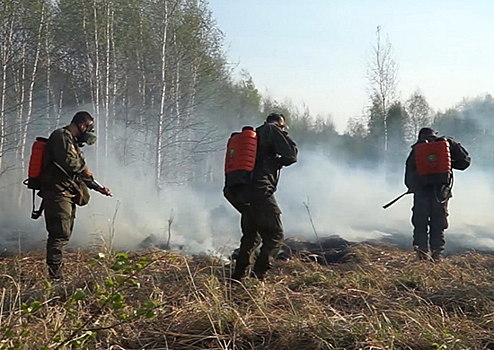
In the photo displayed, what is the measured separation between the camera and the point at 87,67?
15.9 m

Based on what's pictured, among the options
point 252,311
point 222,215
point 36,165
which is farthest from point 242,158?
point 222,215

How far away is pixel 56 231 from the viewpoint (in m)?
4.80

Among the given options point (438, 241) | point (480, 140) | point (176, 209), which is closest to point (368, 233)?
point (438, 241)

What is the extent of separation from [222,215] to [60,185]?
6681mm

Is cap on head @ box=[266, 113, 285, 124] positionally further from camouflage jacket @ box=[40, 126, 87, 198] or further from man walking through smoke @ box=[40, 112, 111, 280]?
camouflage jacket @ box=[40, 126, 87, 198]

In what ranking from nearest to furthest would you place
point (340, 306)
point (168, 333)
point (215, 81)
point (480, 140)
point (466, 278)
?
point (168, 333), point (340, 306), point (466, 278), point (215, 81), point (480, 140)

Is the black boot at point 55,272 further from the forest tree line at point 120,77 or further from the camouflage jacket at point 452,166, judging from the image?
the forest tree line at point 120,77

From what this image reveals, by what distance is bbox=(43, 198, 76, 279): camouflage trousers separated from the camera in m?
4.79

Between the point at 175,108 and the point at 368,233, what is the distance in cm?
899

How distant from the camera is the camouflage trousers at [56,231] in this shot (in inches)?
188

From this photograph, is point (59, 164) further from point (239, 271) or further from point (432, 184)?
point (432, 184)

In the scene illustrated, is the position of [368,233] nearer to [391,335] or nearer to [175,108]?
[391,335]

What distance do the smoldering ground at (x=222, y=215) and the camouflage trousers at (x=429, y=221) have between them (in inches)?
51.0

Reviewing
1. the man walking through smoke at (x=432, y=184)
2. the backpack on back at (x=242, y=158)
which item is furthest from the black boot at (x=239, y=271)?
the man walking through smoke at (x=432, y=184)
